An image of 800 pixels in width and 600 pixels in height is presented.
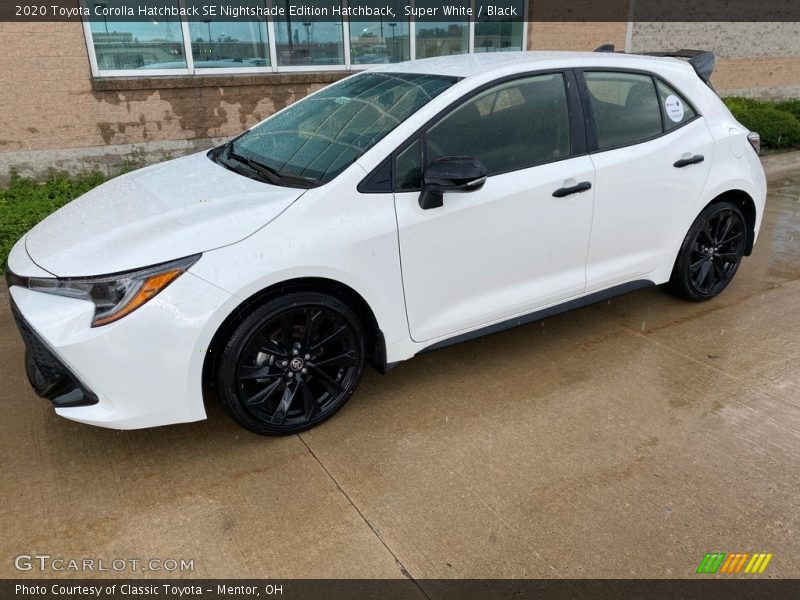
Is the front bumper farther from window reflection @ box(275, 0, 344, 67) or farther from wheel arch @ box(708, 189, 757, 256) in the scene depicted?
window reflection @ box(275, 0, 344, 67)

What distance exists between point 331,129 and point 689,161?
7.41 ft

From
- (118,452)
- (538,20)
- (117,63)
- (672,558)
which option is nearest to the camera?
(672,558)

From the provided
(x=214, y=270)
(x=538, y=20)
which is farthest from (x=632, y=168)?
(x=538, y=20)

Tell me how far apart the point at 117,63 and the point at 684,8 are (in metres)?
9.60

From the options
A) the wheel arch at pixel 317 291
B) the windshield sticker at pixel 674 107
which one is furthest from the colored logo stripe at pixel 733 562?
the windshield sticker at pixel 674 107

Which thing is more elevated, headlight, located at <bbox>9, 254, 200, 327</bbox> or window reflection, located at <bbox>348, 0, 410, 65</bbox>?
window reflection, located at <bbox>348, 0, 410, 65</bbox>

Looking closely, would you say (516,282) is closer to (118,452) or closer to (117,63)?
(118,452)

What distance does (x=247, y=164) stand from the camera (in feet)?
11.4

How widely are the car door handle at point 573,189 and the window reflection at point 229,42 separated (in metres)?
5.79

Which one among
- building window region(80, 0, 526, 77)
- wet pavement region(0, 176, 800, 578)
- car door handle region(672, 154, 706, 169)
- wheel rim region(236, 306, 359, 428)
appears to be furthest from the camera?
building window region(80, 0, 526, 77)

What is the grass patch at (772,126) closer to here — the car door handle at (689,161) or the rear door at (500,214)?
the car door handle at (689,161)

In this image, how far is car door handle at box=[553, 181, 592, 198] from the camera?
3453 millimetres

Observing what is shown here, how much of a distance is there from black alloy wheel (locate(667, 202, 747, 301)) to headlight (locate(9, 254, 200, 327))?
3.29 metres

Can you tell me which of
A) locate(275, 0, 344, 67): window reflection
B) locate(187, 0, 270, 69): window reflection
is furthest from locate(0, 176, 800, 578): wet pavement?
locate(275, 0, 344, 67): window reflection
